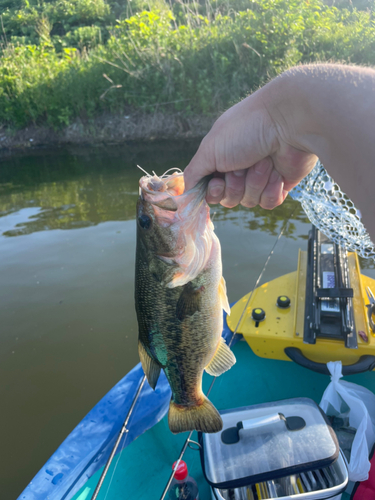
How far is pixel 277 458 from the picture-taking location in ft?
6.17

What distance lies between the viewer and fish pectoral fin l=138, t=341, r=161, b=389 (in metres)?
1.54

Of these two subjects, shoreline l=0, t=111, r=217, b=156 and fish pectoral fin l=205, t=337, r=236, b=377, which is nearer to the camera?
fish pectoral fin l=205, t=337, r=236, b=377

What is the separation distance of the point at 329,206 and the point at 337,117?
157 centimetres

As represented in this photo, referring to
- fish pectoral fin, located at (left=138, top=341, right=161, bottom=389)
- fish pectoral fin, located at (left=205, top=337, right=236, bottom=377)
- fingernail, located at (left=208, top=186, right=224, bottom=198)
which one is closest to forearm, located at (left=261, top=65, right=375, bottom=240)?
fingernail, located at (left=208, top=186, right=224, bottom=198)

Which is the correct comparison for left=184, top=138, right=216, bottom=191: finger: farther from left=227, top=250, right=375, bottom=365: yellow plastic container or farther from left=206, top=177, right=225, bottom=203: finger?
left=227, top=250, right=375, bottom=365: yellow plastic container

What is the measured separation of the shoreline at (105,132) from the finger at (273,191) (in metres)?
10.8

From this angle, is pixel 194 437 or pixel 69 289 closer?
pixel 194 437

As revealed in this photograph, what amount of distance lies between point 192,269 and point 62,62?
14292mm

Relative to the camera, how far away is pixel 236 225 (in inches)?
256

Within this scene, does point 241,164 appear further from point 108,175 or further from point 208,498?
point 108,175

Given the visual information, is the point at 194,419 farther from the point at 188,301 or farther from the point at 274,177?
the point at 274,177

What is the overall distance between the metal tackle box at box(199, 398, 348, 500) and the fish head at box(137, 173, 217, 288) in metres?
1.21

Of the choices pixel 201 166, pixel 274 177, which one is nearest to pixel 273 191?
pixel 274 177

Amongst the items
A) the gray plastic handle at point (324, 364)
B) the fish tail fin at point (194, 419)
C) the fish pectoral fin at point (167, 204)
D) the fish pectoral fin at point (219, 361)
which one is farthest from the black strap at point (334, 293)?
the fish pectoral fin at point (167, 204)
